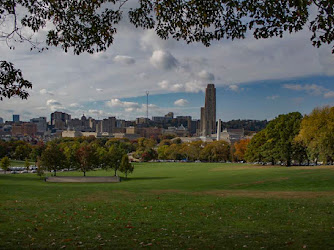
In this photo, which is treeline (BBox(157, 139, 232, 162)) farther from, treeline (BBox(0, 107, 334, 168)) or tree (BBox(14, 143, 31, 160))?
tree (BBox(14, 143, 31, 160))

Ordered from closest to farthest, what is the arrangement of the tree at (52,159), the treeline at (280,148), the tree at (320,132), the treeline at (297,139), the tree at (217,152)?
1. the tree at (320,132)
2. the treeline at (297,139)
3. the treeline at (280,148)
4. the tree at (52,159)
5. the tree at (217,152)

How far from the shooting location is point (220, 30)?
34.0 ft

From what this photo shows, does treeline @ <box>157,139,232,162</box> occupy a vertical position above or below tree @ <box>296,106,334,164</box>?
below

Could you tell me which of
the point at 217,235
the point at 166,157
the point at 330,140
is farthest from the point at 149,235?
the point at 166,157

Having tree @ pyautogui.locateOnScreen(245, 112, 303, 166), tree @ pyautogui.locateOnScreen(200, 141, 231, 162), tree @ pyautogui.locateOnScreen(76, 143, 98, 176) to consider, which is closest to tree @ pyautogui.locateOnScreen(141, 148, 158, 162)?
tree @ pyautogui.locateOnScreen(200, 141, 231, 162)

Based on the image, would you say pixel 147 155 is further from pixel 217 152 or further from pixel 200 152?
pixel 217 152

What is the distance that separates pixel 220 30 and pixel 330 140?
131ft

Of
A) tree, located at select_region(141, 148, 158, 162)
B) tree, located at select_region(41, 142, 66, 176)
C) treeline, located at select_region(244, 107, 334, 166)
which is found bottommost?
tree, located at select_region(141, 148, 158, 162)

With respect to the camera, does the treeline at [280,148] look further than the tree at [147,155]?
No

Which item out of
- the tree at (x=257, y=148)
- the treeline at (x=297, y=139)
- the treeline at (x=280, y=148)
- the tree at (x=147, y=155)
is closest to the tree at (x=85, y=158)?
the treeline at (x=280, y=148)

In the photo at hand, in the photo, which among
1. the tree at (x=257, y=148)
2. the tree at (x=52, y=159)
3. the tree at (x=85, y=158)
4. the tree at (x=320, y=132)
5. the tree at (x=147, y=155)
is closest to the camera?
the tree at (x=320, y=132)

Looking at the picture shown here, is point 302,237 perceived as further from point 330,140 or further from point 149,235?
point 330,140

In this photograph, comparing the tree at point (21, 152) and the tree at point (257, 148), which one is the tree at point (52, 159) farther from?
the tree at point (21, 152)

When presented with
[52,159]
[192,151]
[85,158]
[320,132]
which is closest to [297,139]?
[320,132]
